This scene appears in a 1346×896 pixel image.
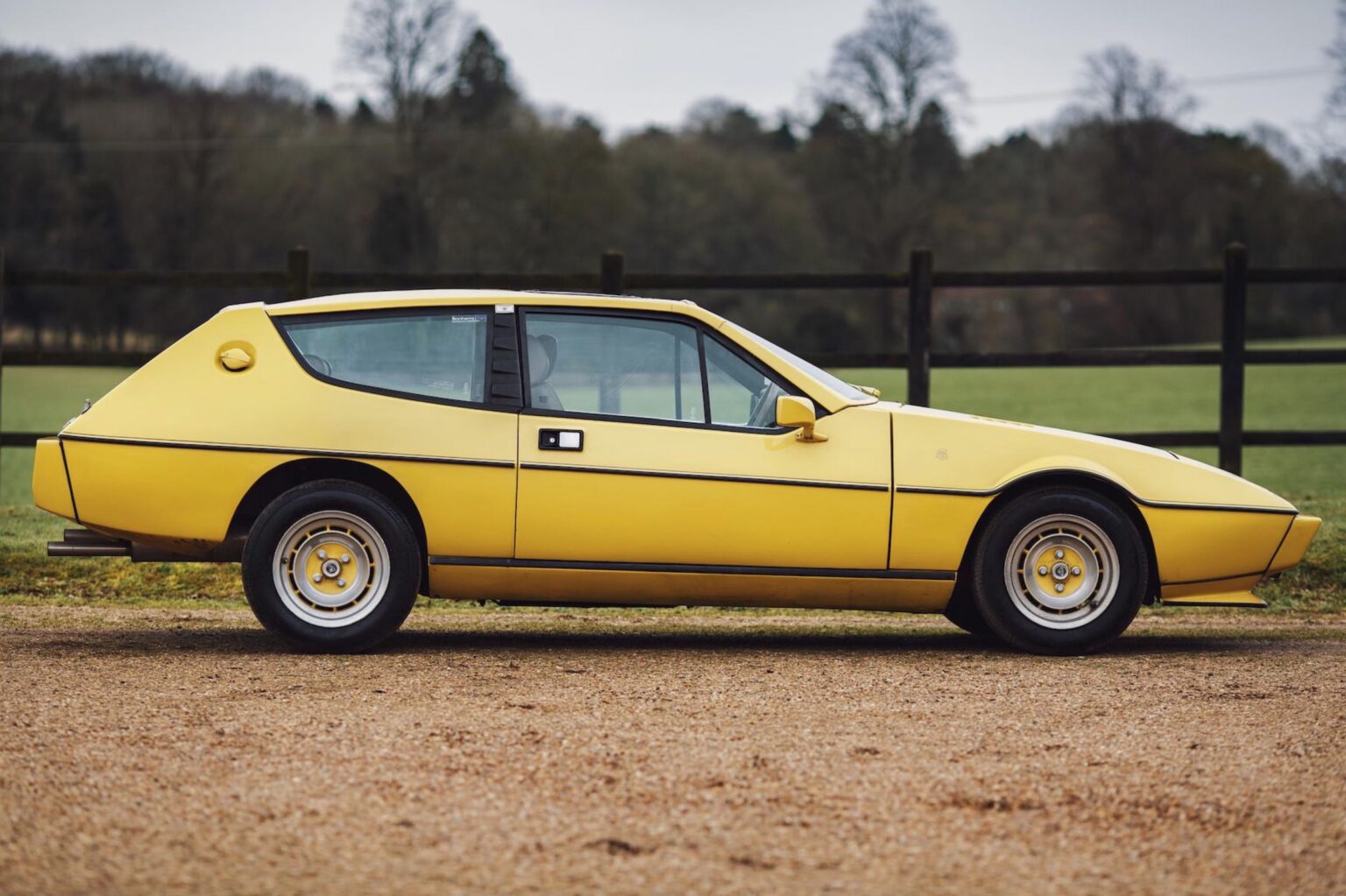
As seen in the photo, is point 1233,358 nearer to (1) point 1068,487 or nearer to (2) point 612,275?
(2) point 612,275

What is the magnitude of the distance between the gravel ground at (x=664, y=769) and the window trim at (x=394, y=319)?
1.11m

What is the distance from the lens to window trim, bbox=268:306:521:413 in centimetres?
658

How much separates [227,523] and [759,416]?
2.37m

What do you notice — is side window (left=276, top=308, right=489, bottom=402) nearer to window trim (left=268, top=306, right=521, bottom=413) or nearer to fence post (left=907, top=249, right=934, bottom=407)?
window trim (left=268, top=306, right=521, bottom=413)

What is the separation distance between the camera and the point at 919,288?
1079 cm

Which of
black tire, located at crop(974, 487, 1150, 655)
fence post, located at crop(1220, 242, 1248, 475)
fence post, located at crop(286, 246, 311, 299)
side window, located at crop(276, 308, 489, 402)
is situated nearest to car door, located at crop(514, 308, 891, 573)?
side window, located at crop(276, 308, 489, 402)

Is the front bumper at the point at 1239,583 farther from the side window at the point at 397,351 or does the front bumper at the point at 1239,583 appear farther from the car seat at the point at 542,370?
the side window at the point at 397,351

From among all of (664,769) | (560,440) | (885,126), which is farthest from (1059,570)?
(885,126)

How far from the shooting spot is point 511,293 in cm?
688

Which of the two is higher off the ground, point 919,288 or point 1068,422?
point 919,288

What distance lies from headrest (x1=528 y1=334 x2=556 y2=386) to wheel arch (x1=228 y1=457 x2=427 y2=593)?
0.77 meters

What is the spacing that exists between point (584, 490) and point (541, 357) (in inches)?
26.1

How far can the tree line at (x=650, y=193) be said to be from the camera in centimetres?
5041

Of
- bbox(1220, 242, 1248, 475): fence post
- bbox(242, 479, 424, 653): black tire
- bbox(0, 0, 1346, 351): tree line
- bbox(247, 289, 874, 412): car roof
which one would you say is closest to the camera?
bbox(242, 479, 424, 653): black tire
